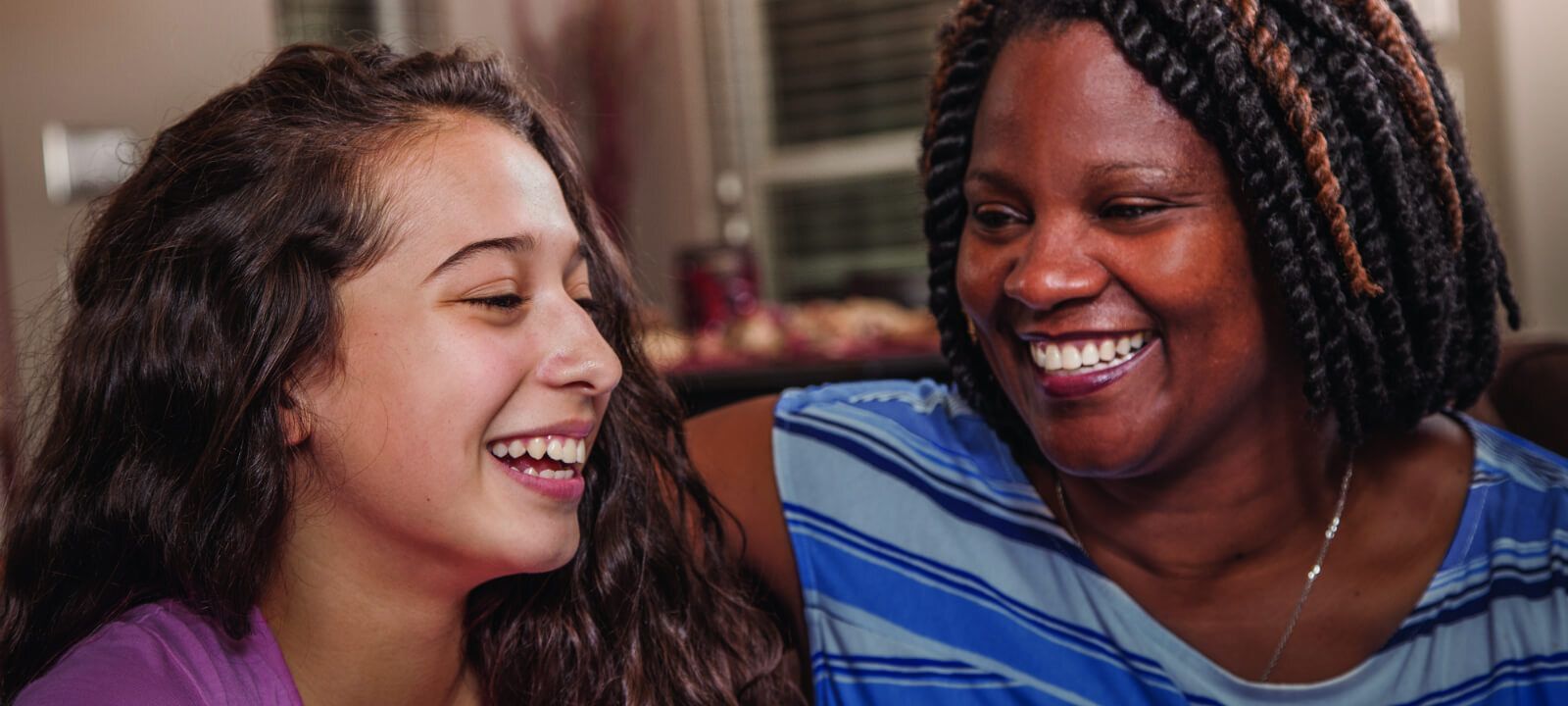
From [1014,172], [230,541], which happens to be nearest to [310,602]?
[230,541]

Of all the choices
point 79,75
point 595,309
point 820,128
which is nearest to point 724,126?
point 820,128

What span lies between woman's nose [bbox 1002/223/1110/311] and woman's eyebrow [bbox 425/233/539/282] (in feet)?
1.46

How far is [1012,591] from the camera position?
57.1 inches

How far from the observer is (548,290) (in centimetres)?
121

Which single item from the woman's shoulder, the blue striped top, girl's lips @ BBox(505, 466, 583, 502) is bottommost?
the blue striped top

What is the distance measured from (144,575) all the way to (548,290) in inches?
16.2

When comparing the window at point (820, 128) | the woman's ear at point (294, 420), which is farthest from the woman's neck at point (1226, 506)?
the window at point (820, 128)

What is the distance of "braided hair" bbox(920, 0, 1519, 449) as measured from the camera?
1.27 metres

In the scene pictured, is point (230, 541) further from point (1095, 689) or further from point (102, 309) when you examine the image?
point (1095, 689)

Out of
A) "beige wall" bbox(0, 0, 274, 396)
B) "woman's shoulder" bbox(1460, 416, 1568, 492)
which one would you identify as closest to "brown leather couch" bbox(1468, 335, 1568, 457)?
Answer: "woman's shoulder" bbox(1460, 416, 1568, 492)

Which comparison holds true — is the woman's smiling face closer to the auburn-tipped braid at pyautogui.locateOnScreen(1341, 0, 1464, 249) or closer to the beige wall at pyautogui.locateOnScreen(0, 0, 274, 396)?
the auburn-tipped braid at pyautogui.locateOnScreen(1341, 0, 1464, 249)

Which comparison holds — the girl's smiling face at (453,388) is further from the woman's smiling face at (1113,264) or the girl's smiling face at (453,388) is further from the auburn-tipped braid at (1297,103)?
the auburn-tipped braid at (1297,103)

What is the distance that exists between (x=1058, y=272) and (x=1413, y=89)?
0.39 metres

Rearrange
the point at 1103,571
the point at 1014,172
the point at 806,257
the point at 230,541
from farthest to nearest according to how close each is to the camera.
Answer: the point at 806,257
the point at 1103,571
the point at 1014,172
the point at 230,541
